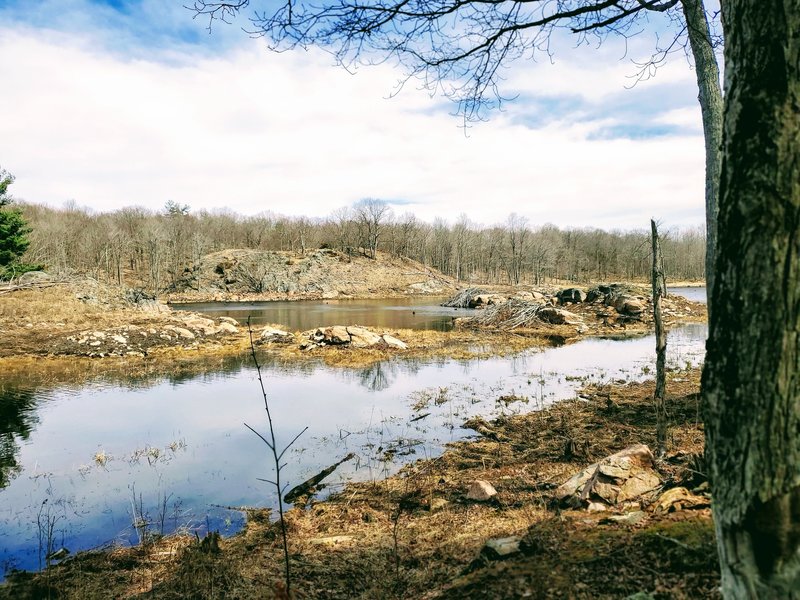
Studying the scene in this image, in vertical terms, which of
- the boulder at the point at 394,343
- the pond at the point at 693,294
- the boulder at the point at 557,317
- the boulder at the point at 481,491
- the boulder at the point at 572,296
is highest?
the boulder at the point at 572,296

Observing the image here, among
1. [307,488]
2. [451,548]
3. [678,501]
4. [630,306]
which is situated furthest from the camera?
[630,306]

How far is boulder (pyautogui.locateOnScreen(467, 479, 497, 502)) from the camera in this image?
5645mm

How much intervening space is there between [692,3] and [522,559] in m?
6.17

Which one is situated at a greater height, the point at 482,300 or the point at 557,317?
the point at 482,300

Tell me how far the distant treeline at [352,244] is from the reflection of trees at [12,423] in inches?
2422

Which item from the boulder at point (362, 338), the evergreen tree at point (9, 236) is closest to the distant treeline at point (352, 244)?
the evergreen tree at point (9, 236)

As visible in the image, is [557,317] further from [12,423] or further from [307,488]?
[12,423]

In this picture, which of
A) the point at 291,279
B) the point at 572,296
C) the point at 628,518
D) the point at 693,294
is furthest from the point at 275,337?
the point at 693,294

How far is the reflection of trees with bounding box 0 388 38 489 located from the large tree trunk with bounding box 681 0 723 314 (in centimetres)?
1044

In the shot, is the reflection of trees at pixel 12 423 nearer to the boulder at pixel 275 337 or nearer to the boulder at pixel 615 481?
the boulder at pixel 615 481

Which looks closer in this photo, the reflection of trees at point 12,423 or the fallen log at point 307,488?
the fallen log at point 307,488

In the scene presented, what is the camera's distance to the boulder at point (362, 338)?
20.0 m

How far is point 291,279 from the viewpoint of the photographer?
66312 millimetres

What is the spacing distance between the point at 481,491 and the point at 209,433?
5.93 meters
